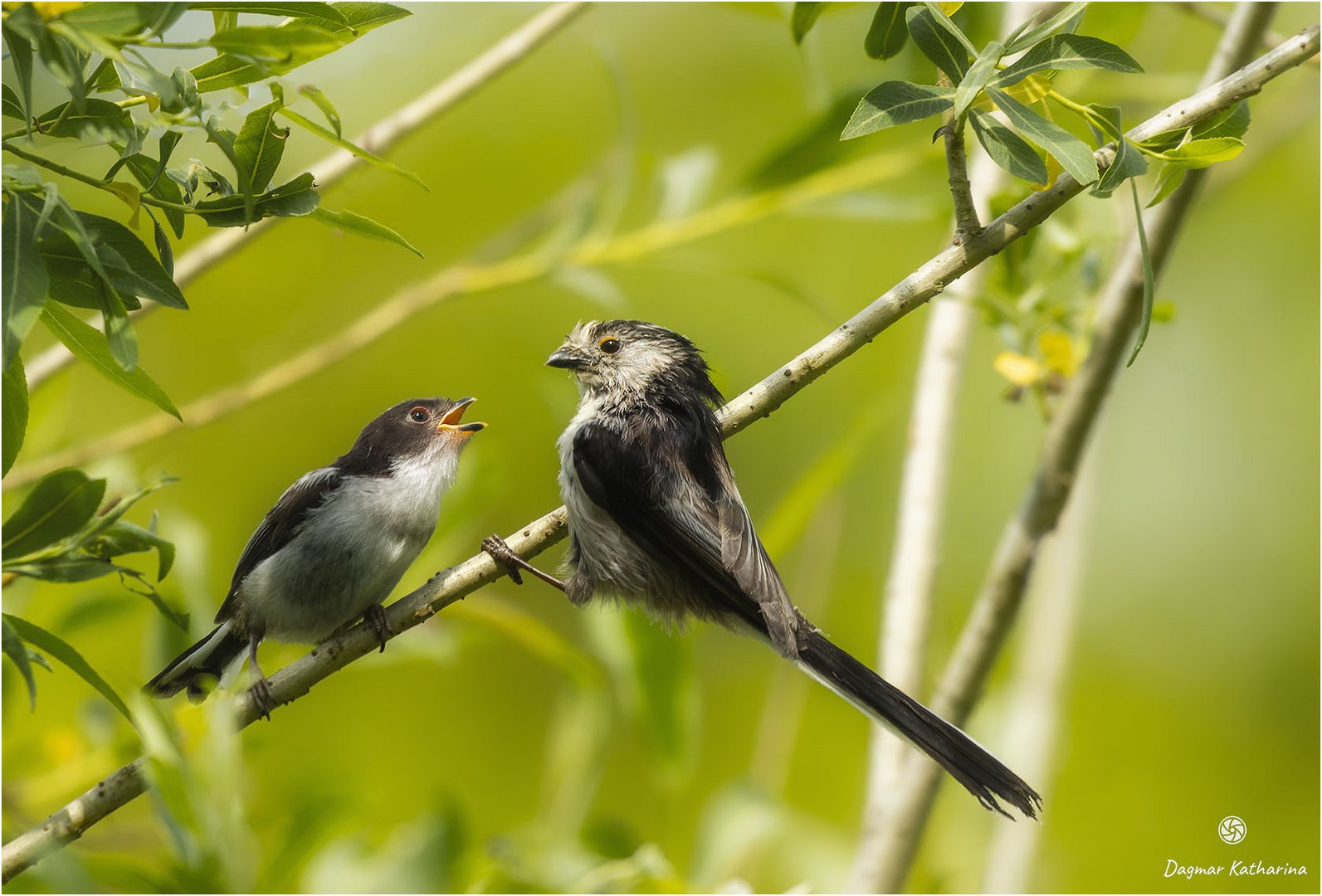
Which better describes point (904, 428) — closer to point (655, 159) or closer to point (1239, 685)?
point (1239, 685)

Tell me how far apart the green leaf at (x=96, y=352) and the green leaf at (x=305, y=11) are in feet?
1.91

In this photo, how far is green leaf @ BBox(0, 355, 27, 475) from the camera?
1.84 meters

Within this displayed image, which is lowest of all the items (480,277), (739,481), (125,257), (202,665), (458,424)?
(739,481)

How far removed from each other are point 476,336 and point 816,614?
6.72 ft

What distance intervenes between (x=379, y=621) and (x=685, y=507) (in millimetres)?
867

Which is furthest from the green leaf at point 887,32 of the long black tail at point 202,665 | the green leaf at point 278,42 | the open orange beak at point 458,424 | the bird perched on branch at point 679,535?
the long black tail at point 202,665

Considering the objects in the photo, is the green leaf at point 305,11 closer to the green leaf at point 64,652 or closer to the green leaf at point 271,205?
the green leaf at point 271,205

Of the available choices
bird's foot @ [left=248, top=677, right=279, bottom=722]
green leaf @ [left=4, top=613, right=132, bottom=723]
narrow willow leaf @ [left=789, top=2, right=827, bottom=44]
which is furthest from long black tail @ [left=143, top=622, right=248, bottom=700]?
narrow willow leaf @ [left=789, top=2, right=827, bottom=44]

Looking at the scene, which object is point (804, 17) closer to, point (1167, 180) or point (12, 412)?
point (1167, 180)

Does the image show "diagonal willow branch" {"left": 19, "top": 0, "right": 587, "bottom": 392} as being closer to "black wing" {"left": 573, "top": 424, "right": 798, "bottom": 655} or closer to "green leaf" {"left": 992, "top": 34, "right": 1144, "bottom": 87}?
"black wing" {"left": 573, "top": 424, "right": 798, "bottom": 655}

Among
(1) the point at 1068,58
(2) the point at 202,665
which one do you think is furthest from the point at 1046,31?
(2) the point at 202,665

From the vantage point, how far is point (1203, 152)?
2027mm

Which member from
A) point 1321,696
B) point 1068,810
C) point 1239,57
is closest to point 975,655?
point 1239,57

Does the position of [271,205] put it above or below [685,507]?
above
